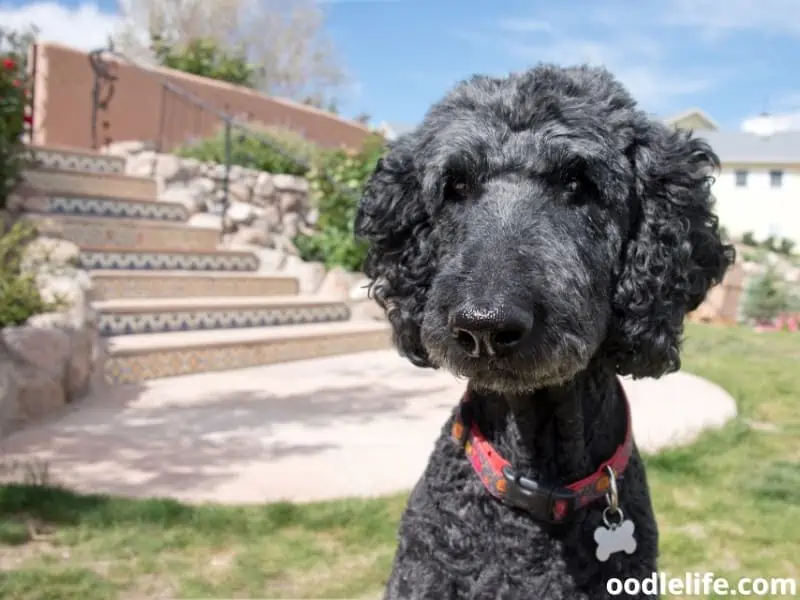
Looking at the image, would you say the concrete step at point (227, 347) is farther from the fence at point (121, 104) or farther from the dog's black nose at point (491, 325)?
the dog's black nose at point (491, 325)

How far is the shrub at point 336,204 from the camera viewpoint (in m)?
8.94

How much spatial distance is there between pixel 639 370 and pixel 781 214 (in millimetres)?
40886

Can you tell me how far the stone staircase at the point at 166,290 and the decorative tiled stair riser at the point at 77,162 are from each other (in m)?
0.01

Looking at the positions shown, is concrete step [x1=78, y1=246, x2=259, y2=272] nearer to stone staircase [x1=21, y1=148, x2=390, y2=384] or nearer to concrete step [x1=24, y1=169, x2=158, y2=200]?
stone staircase [x1=21, y1=148, x2=390, y2=384]

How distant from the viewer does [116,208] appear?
26.3 feet

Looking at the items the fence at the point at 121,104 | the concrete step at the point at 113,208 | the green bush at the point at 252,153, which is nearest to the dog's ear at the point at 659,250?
the concrete step at the point at 113,208

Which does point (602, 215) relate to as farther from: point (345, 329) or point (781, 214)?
point (781, 214)

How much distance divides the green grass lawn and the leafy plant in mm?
11469

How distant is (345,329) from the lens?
25.5ft

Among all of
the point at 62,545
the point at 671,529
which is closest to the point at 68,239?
the point at 62,545

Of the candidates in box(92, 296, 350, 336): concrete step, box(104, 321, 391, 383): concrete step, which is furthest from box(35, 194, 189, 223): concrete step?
box(104, 321, 391, 383): concrete step

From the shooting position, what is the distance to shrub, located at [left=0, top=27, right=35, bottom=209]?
703 cm

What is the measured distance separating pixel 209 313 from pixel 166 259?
961 mm

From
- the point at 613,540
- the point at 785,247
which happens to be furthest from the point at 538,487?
the point at 785,247
